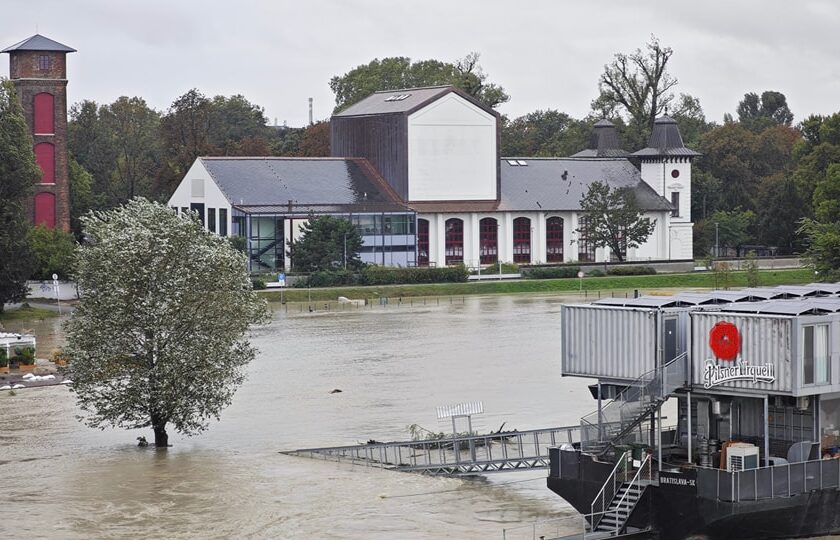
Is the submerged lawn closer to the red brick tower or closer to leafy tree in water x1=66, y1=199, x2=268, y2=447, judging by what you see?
the red brick tower

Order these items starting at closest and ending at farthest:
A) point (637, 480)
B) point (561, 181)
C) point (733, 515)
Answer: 1. point (733, 515)
2. point (637, 480)
3. point (561, 181)

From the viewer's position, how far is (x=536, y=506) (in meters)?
34.5

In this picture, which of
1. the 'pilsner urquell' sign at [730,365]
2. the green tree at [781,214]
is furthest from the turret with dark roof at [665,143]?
the 'pilsner urquell' sign at [730,365]

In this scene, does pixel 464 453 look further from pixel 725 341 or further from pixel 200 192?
pixel 200 192

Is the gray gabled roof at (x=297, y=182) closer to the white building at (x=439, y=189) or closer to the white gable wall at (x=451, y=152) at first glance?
the white building at (x=439, y=189)

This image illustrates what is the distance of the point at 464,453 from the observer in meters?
38.7

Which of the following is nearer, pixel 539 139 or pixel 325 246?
pixel 325 246

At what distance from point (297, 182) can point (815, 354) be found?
82608 millimetres

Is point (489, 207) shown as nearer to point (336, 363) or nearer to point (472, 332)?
point (472, 332)

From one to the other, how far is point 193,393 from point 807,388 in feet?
56.0

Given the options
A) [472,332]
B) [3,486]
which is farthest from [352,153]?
[3,486]

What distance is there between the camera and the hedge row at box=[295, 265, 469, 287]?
99.6 meters

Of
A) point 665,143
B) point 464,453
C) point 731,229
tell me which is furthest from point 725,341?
point 665,143

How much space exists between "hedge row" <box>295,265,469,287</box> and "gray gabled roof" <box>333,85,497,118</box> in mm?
17238
